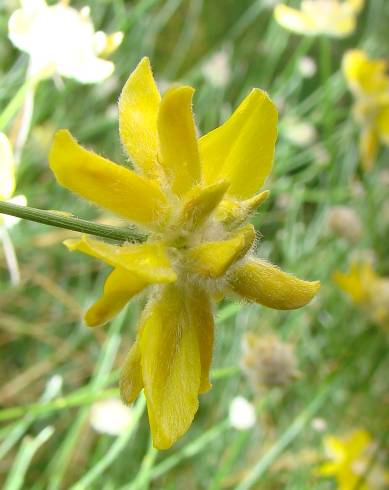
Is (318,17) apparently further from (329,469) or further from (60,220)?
(60,220)

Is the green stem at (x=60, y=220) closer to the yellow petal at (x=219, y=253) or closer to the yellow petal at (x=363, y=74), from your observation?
the yellow petal at (x=219, y=253)

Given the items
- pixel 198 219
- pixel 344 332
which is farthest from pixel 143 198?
pixel 344 332

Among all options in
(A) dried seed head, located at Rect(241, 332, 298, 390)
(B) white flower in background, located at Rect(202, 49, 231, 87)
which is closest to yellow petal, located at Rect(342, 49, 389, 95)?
(B) white flower in background, located at Rect(202, 49, 231, 87)

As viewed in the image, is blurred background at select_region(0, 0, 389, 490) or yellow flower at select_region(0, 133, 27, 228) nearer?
yellow flower at select_region(0, 133, 27, 228)

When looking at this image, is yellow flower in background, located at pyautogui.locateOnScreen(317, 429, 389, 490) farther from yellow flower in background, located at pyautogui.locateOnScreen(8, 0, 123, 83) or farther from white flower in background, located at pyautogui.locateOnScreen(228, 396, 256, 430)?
yellow flower in background, located at pyautogui.locateOnScreen(8, 0, 123, 83)

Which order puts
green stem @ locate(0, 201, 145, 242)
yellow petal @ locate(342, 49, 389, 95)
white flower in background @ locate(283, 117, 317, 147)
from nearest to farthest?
green stem @ locate(0, 201, 145, 242) < yellow petal @ locate(342, 49, 389, 95) < white flower in background @ locate(283, 117, 317, 147)

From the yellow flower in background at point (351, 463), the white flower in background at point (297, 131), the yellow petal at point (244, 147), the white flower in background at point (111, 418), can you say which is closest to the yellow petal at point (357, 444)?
the yellow flower in background at point (351, 463)

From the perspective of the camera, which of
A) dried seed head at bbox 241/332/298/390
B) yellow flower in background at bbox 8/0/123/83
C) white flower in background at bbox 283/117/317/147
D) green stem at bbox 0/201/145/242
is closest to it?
green stem at bbox 0/201/145/242
